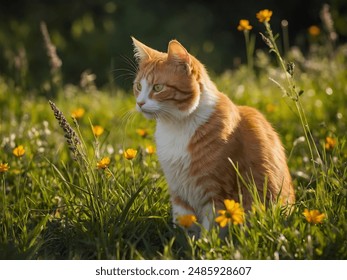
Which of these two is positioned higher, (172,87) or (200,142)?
(172,87)

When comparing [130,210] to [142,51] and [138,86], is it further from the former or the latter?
[142,51]

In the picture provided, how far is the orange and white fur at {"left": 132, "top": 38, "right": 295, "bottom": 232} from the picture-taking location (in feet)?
8.55

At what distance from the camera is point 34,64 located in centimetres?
816

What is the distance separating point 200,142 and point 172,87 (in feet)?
0.98

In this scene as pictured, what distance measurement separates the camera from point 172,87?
2.67 m

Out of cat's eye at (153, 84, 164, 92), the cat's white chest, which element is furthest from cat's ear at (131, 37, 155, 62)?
the cat's white chest

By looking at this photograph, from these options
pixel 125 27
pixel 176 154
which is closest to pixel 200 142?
pixel 176 154

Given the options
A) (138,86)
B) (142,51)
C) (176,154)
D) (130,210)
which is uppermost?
(142,51)

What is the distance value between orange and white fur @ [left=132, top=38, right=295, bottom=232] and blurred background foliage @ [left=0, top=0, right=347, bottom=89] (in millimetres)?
4694

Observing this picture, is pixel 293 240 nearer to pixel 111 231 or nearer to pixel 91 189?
pixel 111 231

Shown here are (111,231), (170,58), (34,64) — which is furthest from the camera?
(34,64)

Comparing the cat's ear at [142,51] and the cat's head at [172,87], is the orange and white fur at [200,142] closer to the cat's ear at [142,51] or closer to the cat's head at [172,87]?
the cat's head at [172,87]
